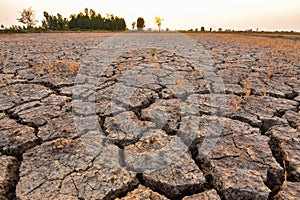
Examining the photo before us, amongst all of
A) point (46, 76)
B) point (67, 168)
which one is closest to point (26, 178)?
point (67, 168)

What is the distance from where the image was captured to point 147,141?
1.47m

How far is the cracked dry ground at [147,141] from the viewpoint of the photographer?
1.11m

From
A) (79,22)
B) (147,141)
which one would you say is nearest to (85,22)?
(79,22)

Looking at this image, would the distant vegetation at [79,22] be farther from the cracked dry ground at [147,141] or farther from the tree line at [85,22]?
the cracked dry ground at [147,141]

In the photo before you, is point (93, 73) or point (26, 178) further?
point (93, 73)

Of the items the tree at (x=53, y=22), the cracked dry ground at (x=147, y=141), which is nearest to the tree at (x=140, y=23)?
the tree at (x=53, y=22)

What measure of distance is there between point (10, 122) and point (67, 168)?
813mm

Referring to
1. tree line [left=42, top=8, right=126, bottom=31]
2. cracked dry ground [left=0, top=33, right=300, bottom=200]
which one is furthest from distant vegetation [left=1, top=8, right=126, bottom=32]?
cracked dry ground [left=0, top=33, right=300, bottom=200]

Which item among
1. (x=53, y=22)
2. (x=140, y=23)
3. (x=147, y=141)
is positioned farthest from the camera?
(x=140, y=23)

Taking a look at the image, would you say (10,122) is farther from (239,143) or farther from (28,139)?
(239,143)

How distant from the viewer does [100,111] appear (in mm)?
1909

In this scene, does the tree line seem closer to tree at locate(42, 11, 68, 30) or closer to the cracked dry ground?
tree at locate(42, 11, 68, 30)

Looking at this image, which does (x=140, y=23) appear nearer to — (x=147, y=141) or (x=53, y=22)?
(x=53, y=22)

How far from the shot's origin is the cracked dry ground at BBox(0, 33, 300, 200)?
1.11m
